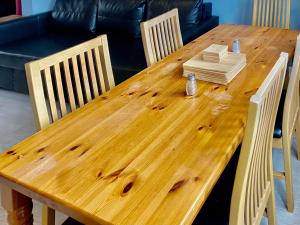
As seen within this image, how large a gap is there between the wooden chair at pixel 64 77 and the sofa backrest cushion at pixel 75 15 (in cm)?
200

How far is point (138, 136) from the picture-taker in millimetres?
1243

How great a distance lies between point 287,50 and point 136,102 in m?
1.06

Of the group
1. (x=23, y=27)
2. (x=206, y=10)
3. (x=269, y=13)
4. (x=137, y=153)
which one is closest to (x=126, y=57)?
(x=206, y=10)

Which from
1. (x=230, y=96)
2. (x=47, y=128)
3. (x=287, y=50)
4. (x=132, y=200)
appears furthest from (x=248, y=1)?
(x=132, y=200)

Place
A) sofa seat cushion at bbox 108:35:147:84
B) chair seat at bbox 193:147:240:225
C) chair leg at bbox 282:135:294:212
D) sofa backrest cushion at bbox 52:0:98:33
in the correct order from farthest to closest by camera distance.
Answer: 1. sofa backrest cushion at bbox 52:0:98:33
2. sofa seat cushion at bbox 108:35:147:84
3. chair leg at bbox 282:135:294:212
4. chair seat at bbox 193:147:240:225

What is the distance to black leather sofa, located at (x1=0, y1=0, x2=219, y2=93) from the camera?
305 centimetres

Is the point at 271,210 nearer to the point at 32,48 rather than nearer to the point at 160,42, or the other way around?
the point at 160,42

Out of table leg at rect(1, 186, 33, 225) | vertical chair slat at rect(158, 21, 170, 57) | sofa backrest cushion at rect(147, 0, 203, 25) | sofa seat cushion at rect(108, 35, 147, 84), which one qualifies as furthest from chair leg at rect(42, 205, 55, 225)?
sofa backrest cushion at rect(147, 0, 203, 25)

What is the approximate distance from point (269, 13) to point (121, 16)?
1353mm

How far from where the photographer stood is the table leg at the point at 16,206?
3.67 feet

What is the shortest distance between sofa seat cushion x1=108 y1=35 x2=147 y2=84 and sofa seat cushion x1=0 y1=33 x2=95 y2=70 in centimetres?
40

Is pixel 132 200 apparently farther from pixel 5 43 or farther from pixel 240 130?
pixel 5 43

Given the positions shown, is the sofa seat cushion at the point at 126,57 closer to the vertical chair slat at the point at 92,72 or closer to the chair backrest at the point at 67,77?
the chair backrest at the point at 67,77

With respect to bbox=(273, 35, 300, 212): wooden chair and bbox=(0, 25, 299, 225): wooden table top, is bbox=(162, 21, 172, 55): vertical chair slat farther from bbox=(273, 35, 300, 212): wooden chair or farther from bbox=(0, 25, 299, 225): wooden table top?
bbox=(273, 35, 300, 212): wooden chair
